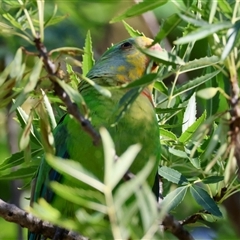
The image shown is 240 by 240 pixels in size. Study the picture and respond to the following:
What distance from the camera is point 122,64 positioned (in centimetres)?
321

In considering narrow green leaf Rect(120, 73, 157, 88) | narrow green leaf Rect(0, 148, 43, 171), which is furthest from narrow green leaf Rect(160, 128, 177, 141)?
narrow green leaf Rect(120, 73, 157, 88)

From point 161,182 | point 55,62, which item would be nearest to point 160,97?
point 161,182

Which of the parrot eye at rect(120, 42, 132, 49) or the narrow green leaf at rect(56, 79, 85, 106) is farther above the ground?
the narrow green leaf at rect(56, 79, 85, 106)

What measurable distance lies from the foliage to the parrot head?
0.17 m

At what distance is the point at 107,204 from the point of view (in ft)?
4.34

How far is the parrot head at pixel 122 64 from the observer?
3066 millimetres

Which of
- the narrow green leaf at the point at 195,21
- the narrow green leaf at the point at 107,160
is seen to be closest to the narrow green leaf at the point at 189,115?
the narrow green leaf at the point at 195,21

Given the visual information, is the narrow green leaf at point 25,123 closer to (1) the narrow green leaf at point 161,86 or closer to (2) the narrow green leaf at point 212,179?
(1) the narrow green leaf at point 161,86

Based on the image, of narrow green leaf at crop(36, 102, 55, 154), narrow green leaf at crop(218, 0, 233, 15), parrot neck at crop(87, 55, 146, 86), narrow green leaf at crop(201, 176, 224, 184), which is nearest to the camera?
narrow green leaf at crop(218, 0, 233, 15)

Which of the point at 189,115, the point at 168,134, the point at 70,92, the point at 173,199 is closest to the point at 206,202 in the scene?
the point at 173,199

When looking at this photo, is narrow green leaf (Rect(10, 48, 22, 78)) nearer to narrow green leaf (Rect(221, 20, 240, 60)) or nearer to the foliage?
the foliage

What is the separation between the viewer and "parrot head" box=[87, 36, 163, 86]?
307 cm

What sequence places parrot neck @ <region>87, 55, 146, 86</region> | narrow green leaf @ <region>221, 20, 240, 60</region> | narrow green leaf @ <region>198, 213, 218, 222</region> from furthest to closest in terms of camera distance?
parrot neck @ <region>87, 55, 146, 86</region> < narrow green leaf @ <region>198, 213, 218, 222</region> < narrow green leaf @ <region>221, 20, 240, 60</region>

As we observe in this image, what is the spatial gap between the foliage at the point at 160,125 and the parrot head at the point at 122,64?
17 cm
